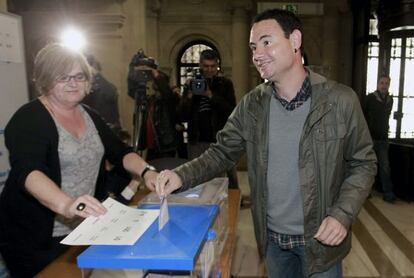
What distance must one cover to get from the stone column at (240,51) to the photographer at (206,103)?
180 inches

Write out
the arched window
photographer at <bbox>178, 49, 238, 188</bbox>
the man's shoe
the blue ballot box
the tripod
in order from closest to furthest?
the blue ballot box, the tripod, photographer at <bbox>178, 49, 238, 188</bbox>, the man's shoe, the arched window

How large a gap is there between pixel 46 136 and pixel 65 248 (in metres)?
0.45

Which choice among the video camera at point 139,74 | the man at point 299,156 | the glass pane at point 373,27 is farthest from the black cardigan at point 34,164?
the glass pane at point 373,27

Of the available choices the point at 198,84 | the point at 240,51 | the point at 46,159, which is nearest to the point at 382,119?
the point at 198,84

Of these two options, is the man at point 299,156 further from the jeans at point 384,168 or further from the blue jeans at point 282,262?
the jeans at point 384,168

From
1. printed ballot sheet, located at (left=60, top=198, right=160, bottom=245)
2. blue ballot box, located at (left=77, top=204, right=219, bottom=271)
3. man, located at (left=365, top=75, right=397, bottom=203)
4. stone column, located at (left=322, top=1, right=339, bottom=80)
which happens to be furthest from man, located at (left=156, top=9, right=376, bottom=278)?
stone column, located at (left=322, top=1, right=339, bottom=80)

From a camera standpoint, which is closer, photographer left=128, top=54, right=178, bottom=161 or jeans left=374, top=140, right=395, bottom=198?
photographer left=128, top=54, right=178, bottom=161

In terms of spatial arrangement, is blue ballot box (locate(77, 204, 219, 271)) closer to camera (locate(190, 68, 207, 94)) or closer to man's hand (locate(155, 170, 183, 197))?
man's hand (locate(155, 170, 183, 197))

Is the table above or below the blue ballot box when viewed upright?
below

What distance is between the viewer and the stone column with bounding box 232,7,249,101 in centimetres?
795

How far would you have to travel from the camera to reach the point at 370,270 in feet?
9.40

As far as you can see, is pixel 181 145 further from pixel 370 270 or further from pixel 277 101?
pixel 277 101

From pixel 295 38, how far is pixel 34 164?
3.33 ft

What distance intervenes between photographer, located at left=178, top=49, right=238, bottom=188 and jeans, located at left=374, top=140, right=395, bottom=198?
252 cm
